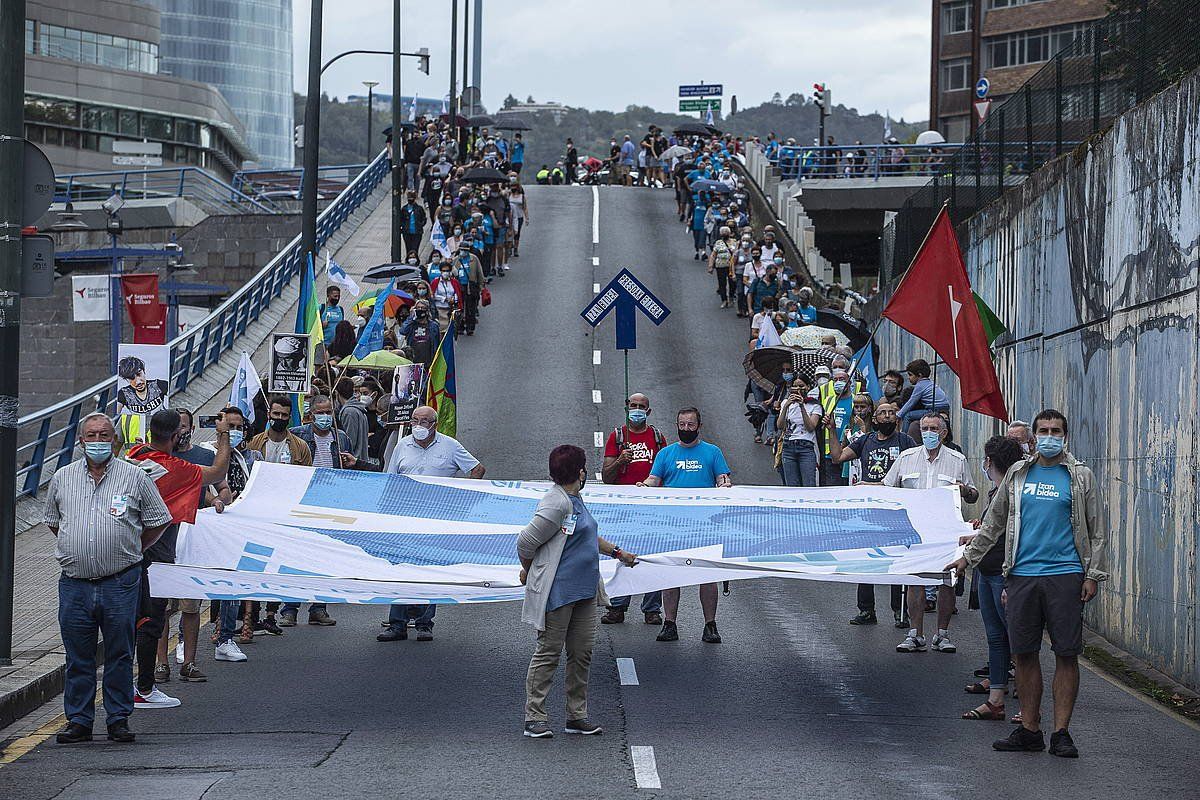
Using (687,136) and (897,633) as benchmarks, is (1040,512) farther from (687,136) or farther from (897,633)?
(687,136)

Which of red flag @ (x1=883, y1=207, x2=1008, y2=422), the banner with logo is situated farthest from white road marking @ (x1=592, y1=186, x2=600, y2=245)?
red flag @ (x1=883, y1=207, x2=1008, y2=422)

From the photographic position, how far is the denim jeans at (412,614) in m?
13.5

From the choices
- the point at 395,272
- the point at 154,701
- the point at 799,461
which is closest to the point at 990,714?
the point at 154,701

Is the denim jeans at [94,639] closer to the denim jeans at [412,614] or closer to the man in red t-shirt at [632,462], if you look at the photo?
the denim jeans at [412,614]

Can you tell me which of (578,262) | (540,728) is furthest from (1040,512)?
(578,262)

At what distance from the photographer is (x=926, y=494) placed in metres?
13.2

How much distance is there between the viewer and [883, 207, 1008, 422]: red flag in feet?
48.5

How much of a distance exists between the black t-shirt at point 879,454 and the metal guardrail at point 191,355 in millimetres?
8046

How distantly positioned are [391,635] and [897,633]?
4413 millimetres

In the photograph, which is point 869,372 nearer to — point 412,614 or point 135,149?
point 412,614

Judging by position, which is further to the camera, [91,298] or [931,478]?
[91,298]

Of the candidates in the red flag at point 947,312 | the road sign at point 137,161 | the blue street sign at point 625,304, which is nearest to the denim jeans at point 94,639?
the red flag at point 947,312

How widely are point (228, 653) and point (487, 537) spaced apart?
223 centimetres

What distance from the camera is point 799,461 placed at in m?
20.1
